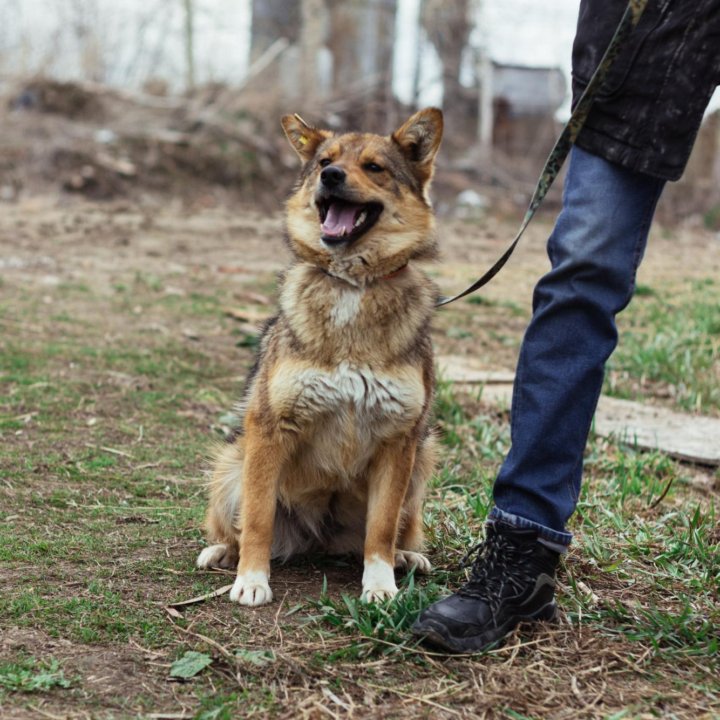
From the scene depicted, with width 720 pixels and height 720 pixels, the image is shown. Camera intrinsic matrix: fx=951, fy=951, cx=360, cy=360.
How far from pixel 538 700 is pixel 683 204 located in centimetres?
1485

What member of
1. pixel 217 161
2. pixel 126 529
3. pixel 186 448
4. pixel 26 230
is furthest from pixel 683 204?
pixel 126 529

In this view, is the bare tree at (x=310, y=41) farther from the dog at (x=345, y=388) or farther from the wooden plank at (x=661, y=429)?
Answer: the dog at (x=345, y=388)

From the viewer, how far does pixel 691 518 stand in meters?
3.64

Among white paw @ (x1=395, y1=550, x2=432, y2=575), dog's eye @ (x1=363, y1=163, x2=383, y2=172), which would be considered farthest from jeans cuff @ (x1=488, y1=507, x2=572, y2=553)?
dog's eye @ (x1=363, y1=163, x2=383, y2=172)

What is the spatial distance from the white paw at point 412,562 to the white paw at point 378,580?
0.18 meters

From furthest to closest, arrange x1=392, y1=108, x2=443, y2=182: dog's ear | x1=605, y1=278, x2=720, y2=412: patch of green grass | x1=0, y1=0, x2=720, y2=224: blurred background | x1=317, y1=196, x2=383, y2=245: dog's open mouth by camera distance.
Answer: x1=0, y1=0, x2=720, y2=224: blurred background
x1=605, y1=278, x2=720, y2=412: patch of green grass
x1=392, y1=108, x2=443, y2=182: dog's ear
x1=317, y1=196, x2=383, y2=245: dog's open mouth

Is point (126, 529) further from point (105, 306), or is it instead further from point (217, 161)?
point (217, 161)

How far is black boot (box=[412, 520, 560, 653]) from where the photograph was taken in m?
2.54

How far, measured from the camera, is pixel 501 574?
264cm

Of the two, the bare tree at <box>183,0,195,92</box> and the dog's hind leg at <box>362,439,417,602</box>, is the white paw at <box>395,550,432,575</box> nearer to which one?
the dog's hind leg at <box>362,439,417,602</box>

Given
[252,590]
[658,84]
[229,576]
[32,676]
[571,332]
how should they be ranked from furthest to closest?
[229,576], [252,590], [571,332], [658,84], [32,676]

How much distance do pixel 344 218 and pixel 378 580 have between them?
1.21 meters

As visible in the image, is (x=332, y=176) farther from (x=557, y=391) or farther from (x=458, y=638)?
(x=458, y=638)

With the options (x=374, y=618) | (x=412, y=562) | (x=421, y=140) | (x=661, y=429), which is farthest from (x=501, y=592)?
(x=661, y=429)
